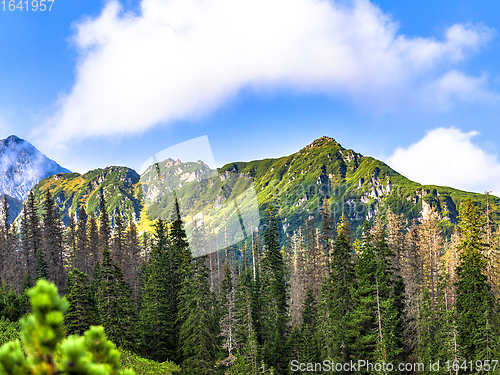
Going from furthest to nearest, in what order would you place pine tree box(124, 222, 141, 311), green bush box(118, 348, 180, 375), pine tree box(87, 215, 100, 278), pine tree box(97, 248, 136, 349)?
pine tree box(87, 215, 100, 278) → pine tree box(124, 222, 141, 311) → pine tree box(97, 248, 136, 349) → green bush box(118, 348, 180, 375)

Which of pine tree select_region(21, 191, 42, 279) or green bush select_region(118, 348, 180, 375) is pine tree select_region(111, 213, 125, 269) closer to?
pine tree select_region(21, 191, 42, 279)

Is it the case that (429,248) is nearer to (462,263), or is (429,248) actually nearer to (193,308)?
(462,263)

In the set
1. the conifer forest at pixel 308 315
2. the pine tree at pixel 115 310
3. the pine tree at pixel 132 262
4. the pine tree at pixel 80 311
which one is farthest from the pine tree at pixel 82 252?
the pine tree at pixel 80 311

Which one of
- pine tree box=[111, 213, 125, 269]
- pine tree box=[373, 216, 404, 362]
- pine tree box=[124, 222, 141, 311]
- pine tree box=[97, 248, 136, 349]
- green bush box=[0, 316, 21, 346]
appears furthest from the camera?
pine tree box=[124, 222, 141, 311]

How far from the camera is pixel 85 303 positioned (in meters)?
22.2

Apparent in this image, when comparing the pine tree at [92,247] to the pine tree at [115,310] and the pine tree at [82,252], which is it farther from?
the pine tree at [115,310]

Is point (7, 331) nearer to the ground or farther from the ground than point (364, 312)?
farther from the ground

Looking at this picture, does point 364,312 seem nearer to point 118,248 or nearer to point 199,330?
point 199,330

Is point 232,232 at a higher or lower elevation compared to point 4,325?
higher

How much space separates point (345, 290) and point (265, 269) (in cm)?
1010

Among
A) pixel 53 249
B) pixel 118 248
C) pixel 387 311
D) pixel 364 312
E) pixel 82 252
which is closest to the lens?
pixel 387 311

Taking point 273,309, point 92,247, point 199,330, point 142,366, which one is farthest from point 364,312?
point 92,247

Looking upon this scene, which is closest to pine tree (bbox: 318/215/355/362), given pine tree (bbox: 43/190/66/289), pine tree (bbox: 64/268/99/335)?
pine tree (bbox: 64/268/99/335)

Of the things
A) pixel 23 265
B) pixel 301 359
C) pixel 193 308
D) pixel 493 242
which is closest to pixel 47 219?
pixel 23 265
